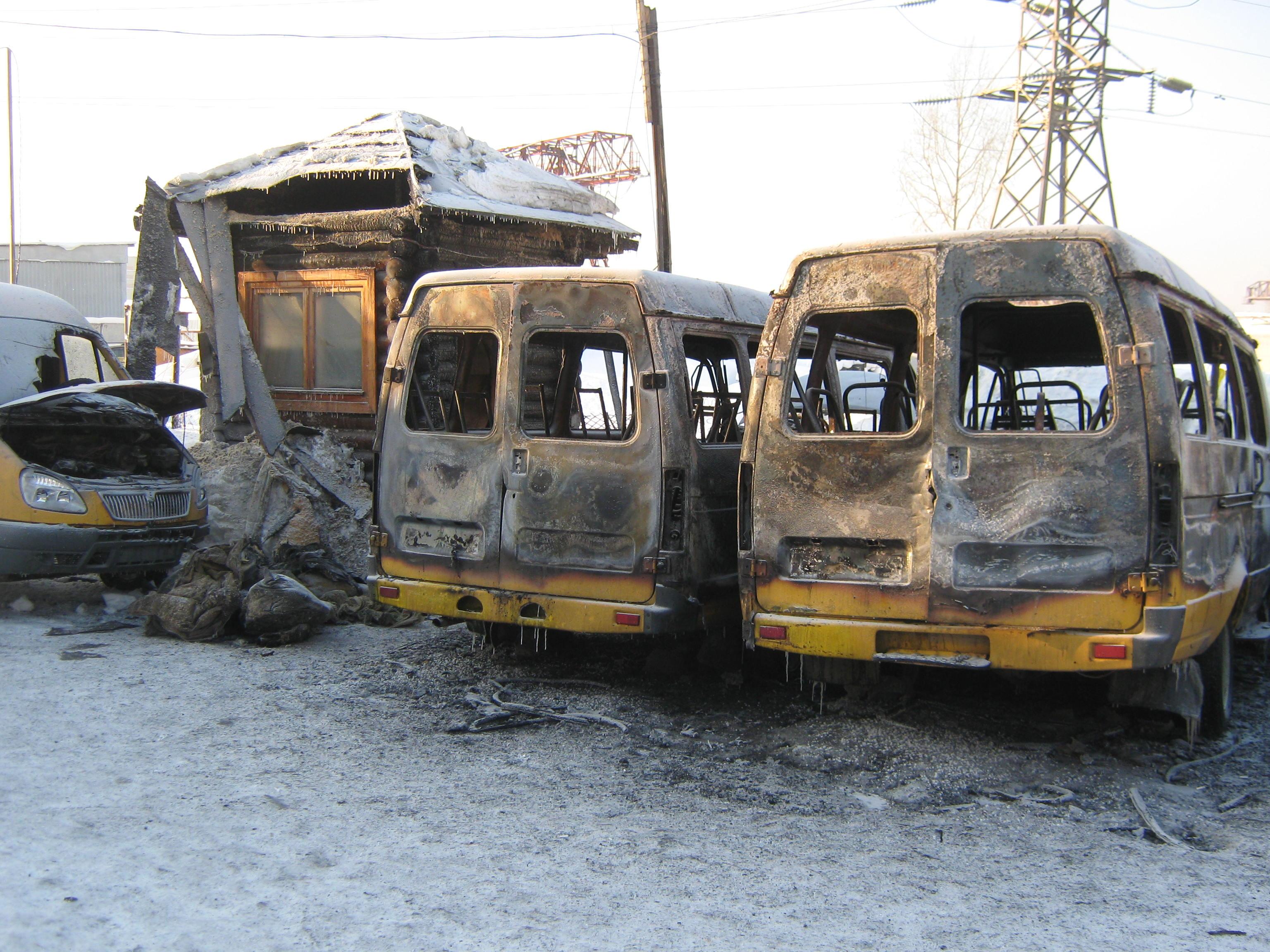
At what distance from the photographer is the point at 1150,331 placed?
4.27 metres

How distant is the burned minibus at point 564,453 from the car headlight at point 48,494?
287 cm

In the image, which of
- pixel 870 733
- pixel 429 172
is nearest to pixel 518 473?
pixel 870 733

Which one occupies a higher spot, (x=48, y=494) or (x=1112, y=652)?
(x=48, y=494)

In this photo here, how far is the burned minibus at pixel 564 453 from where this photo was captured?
214 inches

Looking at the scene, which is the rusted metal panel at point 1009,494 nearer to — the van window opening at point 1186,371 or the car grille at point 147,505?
the van window opening at point 1186,371

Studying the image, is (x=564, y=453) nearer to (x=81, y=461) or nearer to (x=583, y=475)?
(x=583, y=475)

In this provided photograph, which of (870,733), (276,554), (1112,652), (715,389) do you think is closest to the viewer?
(1112,652)

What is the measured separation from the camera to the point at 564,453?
18.4 feet

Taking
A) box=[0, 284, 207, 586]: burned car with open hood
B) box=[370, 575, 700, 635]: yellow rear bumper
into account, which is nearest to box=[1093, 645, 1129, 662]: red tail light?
box=[370, 575, 700, 635]: yellow rear bumper

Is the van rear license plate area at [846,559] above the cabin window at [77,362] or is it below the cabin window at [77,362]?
below

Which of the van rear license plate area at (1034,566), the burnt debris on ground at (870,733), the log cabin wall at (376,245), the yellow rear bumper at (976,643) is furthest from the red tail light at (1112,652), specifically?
the log cabin wall at (376,245)

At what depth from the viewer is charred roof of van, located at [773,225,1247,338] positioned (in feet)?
14.2

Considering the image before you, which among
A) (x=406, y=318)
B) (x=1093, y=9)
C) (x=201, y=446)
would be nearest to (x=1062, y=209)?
(x=1093, y=9)

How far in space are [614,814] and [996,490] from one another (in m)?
2.13
